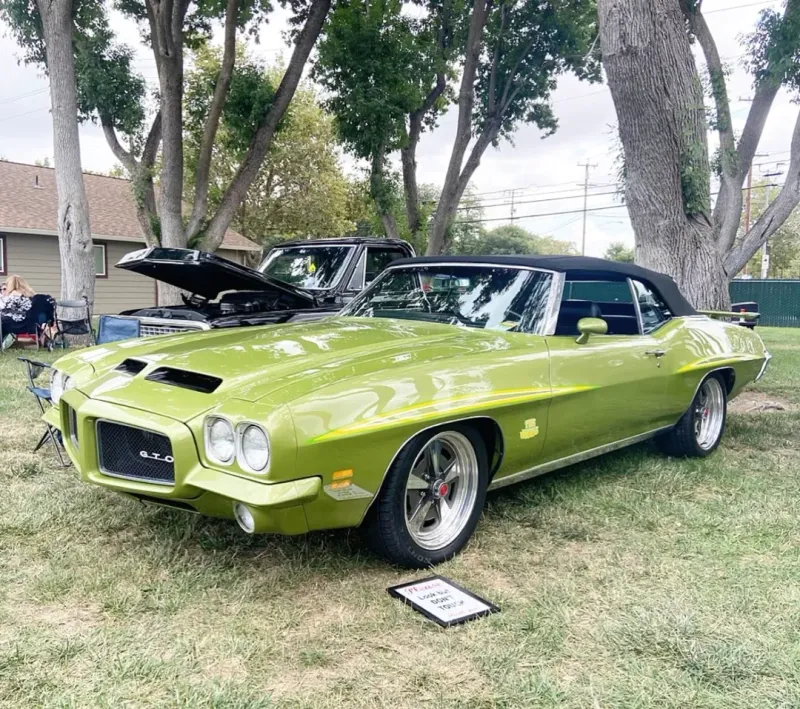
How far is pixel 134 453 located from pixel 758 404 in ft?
22.4

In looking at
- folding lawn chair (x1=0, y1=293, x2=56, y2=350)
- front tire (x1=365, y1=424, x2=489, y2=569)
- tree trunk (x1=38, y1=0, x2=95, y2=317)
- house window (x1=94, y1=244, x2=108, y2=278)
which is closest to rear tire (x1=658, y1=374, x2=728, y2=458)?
front tire (x1=365, y1=424, x2=489, y2=569)

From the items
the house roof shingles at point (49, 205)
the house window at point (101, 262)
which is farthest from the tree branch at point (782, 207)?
the house window at point (101, 262)

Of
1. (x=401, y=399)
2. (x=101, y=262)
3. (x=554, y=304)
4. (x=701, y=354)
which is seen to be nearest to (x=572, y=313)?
(x=554, y=304)

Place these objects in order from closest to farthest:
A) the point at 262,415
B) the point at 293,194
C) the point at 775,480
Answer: the point at 262,415
the point at 775,480
the point at 293,194

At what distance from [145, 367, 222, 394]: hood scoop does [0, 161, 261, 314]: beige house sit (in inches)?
673

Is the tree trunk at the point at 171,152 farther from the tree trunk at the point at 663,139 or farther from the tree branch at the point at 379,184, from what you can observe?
the tree trunk at the point at 663,139

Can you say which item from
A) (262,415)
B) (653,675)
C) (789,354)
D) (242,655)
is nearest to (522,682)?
(653,675)

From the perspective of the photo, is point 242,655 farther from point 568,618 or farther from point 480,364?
point 480,364

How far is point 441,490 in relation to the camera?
3436 millimetres

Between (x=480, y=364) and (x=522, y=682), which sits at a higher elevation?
(x=480, y=364)

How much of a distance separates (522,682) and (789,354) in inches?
501

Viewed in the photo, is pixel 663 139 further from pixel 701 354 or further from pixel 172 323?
pixel 172 323

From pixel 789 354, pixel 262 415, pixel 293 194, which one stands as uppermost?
pixel 293 194

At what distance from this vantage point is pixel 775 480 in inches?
189
